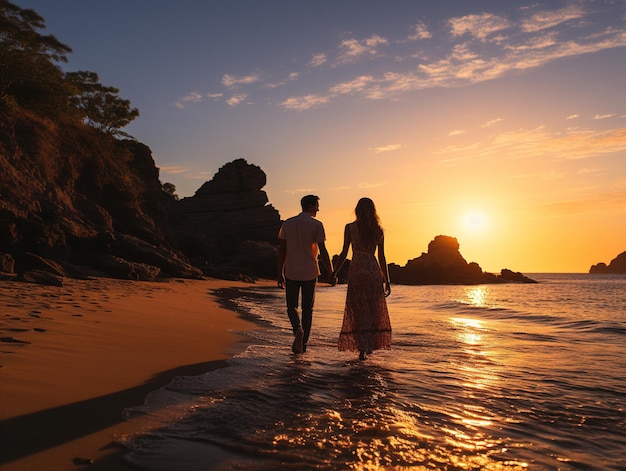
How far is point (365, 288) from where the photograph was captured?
6.98m

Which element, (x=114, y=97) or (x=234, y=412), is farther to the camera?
(x=114, y=97)

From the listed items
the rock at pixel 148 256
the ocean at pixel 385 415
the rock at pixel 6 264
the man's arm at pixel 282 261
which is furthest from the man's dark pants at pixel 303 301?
the rock at pixel 148 256

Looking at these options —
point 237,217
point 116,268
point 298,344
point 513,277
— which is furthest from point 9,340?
point 513,277

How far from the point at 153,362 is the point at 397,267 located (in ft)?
321

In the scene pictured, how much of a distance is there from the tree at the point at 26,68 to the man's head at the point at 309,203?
24.2m

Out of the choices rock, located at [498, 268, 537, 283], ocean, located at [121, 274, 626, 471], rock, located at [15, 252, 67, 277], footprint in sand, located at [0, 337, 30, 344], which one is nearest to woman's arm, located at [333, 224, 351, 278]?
ocean, located at [121, 274, 626, 471]

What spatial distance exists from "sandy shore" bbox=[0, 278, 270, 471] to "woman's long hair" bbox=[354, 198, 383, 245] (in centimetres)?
265

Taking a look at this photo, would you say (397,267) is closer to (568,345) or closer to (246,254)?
(246,254)

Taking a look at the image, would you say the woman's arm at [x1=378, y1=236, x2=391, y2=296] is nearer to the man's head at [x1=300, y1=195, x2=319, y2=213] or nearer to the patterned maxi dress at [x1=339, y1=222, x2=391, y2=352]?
the patterned maxi dress at [x1=339, y1=222, x2=391, y2=352]

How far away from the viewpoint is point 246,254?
1998 inches

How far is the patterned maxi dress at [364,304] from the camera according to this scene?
6859 mm

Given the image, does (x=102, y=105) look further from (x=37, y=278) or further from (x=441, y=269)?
(x=441, y=269)

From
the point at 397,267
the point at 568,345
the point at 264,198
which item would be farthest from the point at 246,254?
the point at 397,267

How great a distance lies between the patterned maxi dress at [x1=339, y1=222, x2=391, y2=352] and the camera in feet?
22.5
